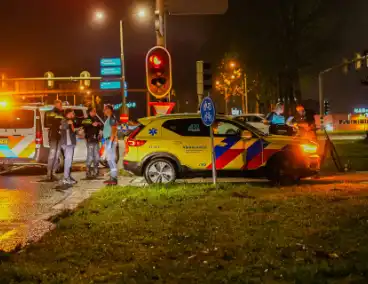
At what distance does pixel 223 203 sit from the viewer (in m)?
8.57

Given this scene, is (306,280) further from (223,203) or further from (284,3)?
(284,3)

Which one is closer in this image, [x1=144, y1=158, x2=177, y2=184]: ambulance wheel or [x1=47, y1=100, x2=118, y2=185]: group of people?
[x1=144, y1=158, x2=177, y2=184]: ambulance wheel

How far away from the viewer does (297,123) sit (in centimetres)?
1383

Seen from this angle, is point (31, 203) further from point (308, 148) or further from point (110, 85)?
point (110, 85)

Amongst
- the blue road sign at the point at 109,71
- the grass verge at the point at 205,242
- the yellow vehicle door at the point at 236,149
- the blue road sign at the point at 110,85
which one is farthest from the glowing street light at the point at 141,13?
the blue road sign at the point at 110,85

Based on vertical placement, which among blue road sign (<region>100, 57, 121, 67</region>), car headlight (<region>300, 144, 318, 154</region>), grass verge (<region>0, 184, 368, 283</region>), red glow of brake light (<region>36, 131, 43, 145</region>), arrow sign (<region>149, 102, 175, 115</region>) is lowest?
grass verge (<region>0, 184, 368, 283</region>)

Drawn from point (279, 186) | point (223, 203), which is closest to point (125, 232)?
point (223, 203)

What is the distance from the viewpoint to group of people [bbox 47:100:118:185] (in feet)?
38.4

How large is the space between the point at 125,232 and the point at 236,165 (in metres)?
4.92

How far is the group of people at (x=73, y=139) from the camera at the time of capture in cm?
1171

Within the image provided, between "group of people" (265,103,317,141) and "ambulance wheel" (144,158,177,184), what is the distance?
3.99 meters

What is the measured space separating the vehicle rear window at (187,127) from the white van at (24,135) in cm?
418

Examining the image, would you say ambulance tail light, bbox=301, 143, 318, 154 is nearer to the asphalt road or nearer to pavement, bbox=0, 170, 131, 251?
pavement, bbox=0, 170, 131, 251

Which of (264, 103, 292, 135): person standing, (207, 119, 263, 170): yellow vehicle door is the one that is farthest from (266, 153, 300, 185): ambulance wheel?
(264, 103, 292, 135): person standing
